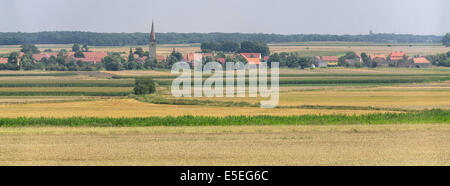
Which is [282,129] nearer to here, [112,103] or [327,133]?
[327,133]

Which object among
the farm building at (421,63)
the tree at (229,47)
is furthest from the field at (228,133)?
the tree at (229,47)

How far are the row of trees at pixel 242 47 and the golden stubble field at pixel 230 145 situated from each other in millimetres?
127334

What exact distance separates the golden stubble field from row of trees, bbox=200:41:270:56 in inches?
5013

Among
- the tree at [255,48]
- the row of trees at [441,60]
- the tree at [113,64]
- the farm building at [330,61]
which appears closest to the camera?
the tree at [113,64]

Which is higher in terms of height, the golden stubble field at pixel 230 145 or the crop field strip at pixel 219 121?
the golden stubble field at pixel 230 145

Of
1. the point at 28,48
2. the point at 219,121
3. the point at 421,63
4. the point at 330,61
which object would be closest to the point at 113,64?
the point at 330,61

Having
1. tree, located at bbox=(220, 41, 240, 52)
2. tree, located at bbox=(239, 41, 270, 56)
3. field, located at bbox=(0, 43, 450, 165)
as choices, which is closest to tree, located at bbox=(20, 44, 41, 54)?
tree, located at bbox=(220, 41, 240, 52)

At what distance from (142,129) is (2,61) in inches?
3623

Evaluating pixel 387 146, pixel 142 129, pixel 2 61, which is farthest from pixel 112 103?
pixel 2 61

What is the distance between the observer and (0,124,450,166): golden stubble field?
22.7 m

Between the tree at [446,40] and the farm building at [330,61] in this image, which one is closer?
the farm building at [330,61]

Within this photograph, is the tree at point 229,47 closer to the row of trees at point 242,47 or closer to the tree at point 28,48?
the row of trees at point 242,47

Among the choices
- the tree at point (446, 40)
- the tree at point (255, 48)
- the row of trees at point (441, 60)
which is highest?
the tree at point (446, 40)

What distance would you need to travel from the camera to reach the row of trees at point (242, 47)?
161125 millimetres
